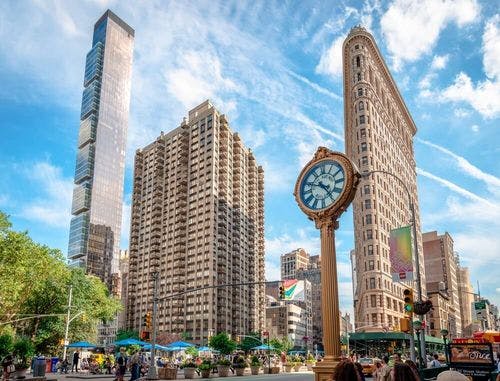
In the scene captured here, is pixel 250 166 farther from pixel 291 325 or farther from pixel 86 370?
pixel 86 370

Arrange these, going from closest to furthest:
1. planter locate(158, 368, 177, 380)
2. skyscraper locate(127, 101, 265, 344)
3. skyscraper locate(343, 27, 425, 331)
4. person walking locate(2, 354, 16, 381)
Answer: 1. person walking locate(2, 354, 16, 381)
2. planter locate(158, 368, 177, 380)
3. skyscraper locate(343, 27, 425, 331)
4. skyscraper locate(127, 101, 265, 344)

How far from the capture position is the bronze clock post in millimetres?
12625

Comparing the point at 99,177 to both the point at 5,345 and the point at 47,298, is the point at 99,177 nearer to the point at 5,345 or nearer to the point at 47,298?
the point at 47,298

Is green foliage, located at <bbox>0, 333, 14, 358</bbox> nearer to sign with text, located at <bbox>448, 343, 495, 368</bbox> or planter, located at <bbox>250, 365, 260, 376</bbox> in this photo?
planter, located at <bbox>250, 365, 260, 376</bbox>

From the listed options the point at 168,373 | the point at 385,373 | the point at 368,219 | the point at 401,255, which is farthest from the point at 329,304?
the point at 368,219

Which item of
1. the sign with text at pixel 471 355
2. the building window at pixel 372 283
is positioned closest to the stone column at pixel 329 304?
the sign with text at pixel 471 355

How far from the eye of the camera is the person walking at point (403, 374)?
5.42 m

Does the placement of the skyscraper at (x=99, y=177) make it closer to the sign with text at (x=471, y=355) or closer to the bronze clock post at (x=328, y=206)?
the sign with text at (x=471, y=355)

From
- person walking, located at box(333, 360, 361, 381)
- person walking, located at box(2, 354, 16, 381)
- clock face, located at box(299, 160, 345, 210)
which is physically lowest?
person walking, located at box(2, 354, 16, 381)

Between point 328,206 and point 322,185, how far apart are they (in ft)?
2.78

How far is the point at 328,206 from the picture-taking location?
45.7 feet

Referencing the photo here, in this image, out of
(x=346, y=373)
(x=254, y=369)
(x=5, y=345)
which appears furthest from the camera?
(x=5, y=345)

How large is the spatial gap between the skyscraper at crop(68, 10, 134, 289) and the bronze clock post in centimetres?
16507

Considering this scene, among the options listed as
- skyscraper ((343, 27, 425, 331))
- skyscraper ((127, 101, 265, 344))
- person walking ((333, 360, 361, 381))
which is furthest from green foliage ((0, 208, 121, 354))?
skyscraper ((127, 101, 265, 344))
